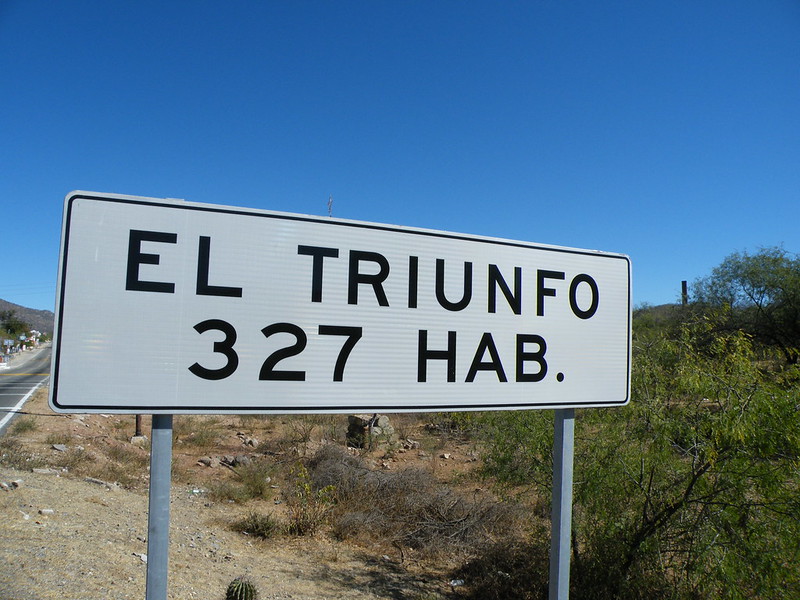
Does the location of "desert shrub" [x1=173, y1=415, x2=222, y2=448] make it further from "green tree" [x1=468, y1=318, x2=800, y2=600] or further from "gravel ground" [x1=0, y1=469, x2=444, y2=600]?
"green tree" [x1=468, y1=318, x2=800, y2=600]

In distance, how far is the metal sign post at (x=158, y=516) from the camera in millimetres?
1349

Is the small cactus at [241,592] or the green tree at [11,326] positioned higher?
the green tree at [11,326]

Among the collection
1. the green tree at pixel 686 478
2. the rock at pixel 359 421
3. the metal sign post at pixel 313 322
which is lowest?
the rock at pixel 359 421

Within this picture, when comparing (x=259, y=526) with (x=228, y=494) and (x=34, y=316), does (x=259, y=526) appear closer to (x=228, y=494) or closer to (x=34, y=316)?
(x=228, y=494)

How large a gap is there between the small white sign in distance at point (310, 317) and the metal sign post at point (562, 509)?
0.11 metres

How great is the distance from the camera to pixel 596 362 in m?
2.11

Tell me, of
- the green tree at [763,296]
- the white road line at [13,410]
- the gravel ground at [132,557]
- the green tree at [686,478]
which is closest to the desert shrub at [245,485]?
the gravel ground at [132,557]

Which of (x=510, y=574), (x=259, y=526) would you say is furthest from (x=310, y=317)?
(x=259, y=526)

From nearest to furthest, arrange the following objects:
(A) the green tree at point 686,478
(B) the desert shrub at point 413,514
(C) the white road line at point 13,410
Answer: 1. (A) the green tree at point 686,478
2. (B) the desert shrub at point 413,514
3. (C) the white road line at point 13,410

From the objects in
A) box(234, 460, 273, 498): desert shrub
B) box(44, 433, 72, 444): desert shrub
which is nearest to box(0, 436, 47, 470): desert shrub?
box(44, 433, 72, 444): desert shrub

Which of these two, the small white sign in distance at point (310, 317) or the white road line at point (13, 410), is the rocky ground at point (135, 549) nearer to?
the small white sign in distance at point (310, 317)

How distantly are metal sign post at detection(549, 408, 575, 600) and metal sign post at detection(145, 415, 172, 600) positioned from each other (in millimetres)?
1357

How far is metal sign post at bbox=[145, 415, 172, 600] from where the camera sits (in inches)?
53.1

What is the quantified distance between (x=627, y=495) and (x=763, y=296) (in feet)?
64.7
